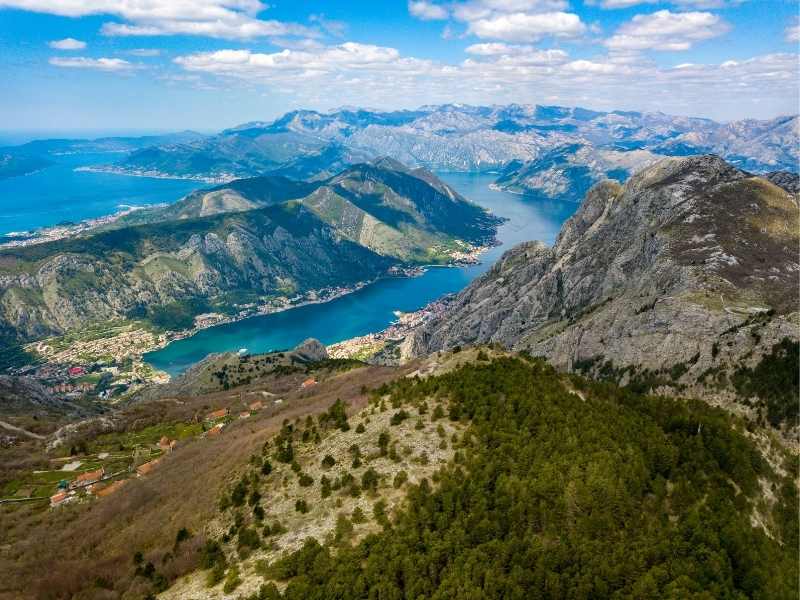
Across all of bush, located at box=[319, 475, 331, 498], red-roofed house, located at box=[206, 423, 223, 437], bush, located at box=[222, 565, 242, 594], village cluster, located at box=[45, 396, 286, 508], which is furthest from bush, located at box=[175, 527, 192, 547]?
red-roofed house, located at box=[206, 423, 223, 437]

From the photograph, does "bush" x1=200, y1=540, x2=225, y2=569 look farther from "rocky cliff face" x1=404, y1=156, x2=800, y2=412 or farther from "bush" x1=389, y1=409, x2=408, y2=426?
"rocky cliff face" x1=404, y1=156, x2=800, y2=412

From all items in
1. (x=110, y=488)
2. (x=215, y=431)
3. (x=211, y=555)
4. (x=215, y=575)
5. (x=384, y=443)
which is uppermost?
(x=384, y=443)

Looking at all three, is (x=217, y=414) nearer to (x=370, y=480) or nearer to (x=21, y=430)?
(x=21, y=430)

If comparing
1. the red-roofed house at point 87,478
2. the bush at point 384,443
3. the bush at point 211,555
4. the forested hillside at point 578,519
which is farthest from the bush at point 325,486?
the red-roofed house at point 87,478

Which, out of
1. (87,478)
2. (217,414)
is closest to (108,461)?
(87,478)

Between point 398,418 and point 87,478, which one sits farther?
point 87,478

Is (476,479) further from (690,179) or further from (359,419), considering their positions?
(690,179)

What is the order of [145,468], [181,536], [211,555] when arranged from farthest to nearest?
[145,468], [181,536], [211,555]

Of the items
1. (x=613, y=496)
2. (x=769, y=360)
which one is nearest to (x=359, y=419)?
(x=613, y=496)
